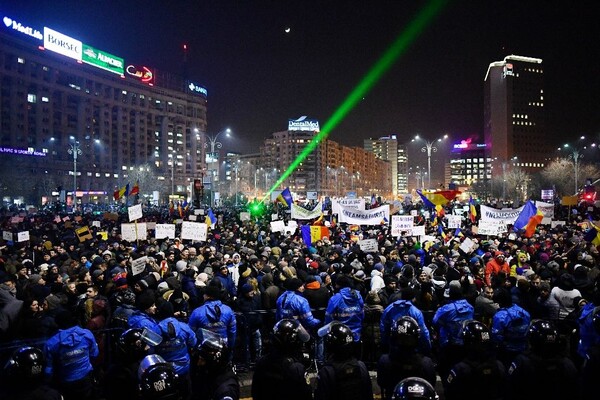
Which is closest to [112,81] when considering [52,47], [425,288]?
[52,47]

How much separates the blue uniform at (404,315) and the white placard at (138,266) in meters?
6.32

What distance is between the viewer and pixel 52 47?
4031 inches

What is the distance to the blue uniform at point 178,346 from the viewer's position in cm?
588

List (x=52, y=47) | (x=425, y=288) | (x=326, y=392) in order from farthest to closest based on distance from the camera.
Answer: (x=52, y=47) < (x=425, y=288) < (x=326, y=392)

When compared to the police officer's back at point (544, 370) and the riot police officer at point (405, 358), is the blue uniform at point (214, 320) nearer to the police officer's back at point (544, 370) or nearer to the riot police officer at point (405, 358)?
the riot police officer at point (405, 358)

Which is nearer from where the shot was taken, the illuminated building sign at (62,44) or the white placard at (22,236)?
the white placard at (22,236)

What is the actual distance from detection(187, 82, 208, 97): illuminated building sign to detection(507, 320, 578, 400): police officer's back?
15983 centimetres

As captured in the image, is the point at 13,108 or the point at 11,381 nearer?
the point at 11,381

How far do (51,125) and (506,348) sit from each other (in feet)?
386

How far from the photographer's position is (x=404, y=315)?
6727 mm

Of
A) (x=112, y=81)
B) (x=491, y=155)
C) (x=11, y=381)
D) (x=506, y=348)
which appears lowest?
(x=506, y=348)

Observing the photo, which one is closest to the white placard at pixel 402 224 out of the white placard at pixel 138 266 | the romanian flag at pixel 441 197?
the romanian flag at pixel 441 197

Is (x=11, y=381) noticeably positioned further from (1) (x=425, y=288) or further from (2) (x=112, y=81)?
(2) (x=112, y=81)

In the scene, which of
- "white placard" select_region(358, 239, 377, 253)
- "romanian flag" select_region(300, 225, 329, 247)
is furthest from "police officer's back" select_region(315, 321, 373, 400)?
"romanian flag" select_region(300, 225, 329, 247)
